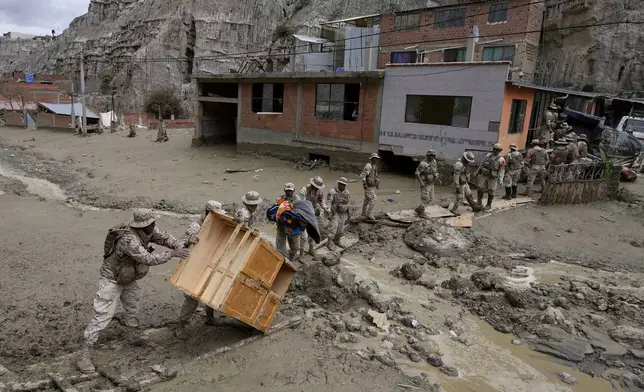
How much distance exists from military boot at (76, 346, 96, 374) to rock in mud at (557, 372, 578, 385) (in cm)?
543

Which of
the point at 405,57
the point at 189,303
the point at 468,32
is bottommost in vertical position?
the point at 189,303

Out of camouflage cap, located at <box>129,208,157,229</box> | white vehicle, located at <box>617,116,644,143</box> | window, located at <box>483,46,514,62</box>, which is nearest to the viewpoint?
camouflage cap, located at <box>129,208,157,229</box>

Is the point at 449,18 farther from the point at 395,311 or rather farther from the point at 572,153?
the point at 395,311

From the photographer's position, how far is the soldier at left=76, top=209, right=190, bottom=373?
16.0 feet

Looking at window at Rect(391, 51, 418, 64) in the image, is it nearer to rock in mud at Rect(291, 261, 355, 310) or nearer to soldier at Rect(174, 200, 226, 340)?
rock in mud at Rect(291, 261, 355, 310)

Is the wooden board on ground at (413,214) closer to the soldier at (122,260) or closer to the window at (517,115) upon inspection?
the window at (517,115)

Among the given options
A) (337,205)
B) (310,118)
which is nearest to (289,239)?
(337,205)

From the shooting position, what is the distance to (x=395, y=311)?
6516mm

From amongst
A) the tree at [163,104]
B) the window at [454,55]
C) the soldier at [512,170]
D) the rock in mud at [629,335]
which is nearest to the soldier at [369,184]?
the soldier at [512,170]

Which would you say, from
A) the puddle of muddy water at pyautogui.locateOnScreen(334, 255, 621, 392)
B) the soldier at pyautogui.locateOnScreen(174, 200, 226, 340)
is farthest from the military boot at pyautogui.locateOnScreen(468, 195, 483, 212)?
the soldier at pyautogui.locateOnScreen(174, 200, 226, 340)

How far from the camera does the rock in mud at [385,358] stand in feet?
16.8

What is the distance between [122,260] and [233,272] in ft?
4.28

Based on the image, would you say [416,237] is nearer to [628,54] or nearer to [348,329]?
[348,329]

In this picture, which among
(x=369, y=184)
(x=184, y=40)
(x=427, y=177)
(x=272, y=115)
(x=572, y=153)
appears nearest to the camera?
(x=369, y=184)
